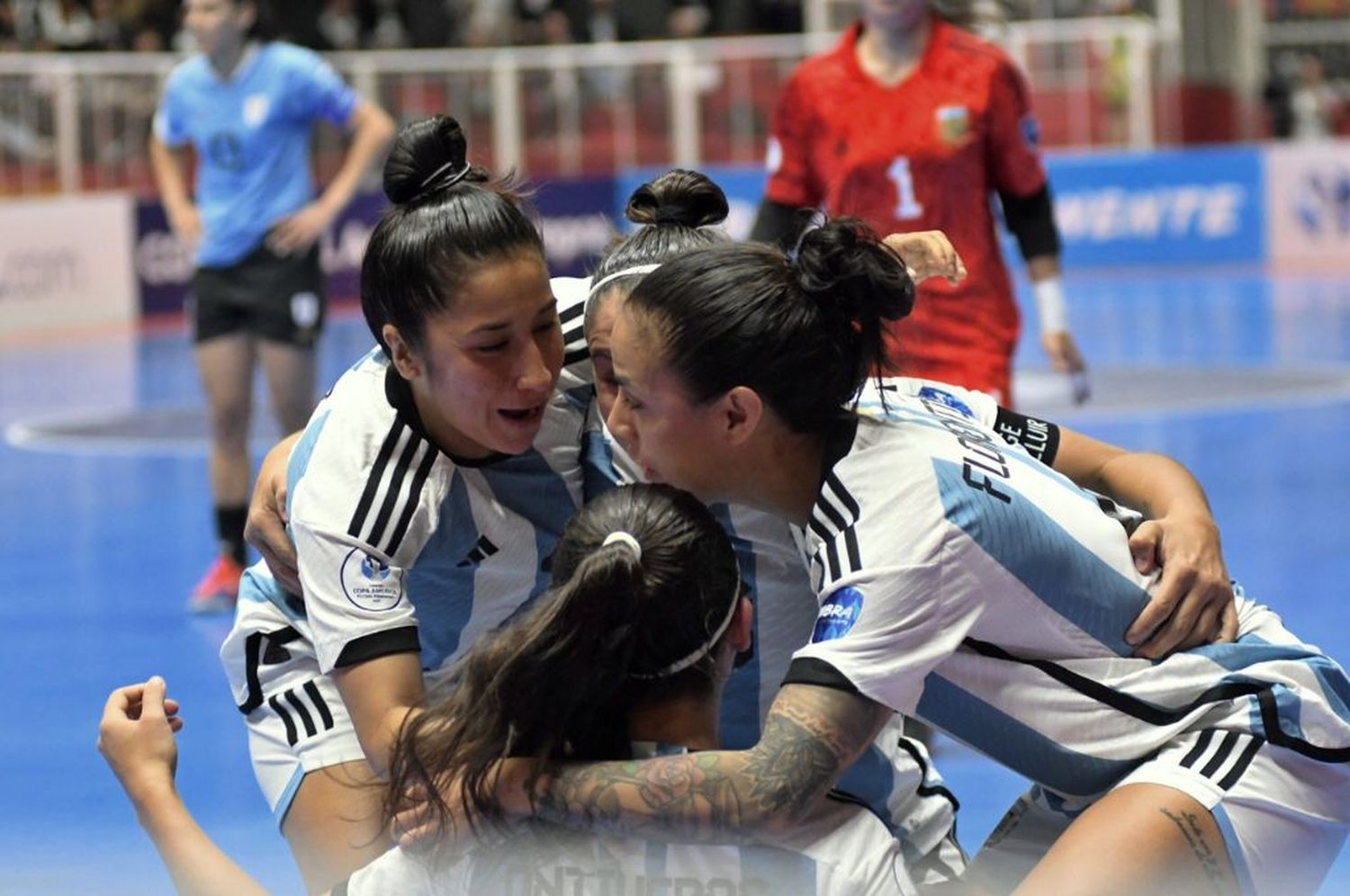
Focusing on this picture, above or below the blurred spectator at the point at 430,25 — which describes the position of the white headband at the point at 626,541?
below

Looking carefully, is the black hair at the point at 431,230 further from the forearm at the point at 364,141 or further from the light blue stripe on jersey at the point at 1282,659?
the forearm at the point at 364,141

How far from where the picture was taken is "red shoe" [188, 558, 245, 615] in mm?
6945

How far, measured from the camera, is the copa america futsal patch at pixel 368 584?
2877 mm

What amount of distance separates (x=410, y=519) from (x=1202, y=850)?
120 centimetres

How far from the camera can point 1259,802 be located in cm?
264

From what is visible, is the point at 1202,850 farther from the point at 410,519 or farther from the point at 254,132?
the point at 254,132

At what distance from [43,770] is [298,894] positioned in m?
1.57

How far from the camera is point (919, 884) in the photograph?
270 centimetres

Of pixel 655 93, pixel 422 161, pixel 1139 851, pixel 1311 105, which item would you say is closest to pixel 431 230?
pixel 422 161

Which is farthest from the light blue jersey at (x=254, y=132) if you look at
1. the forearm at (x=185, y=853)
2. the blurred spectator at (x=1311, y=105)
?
the blurred spectator at (x=1311, y=105)

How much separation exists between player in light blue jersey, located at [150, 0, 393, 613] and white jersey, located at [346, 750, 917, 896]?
4.80 m

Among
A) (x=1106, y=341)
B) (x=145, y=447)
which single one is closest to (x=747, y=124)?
(x=1106, y=341)

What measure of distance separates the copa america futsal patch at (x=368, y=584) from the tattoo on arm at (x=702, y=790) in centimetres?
59

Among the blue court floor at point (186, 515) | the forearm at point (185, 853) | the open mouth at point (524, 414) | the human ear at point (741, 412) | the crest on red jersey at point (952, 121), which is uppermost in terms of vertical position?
the crest on red jersey at point (952, 121)
